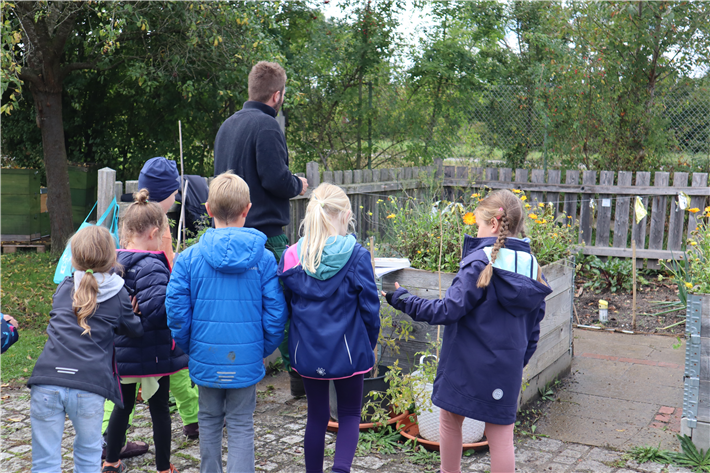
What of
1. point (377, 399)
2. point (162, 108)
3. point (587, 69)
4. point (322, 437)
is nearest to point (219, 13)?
point (162, 108)

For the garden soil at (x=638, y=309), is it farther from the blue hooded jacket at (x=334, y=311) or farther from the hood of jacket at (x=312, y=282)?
the hood of jacket at (x=312, y=282)

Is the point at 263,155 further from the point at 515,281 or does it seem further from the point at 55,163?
the point at 55,163

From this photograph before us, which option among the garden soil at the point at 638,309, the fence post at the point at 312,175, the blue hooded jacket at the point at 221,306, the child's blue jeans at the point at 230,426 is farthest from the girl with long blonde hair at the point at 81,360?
the garden soil at the point at 638,309

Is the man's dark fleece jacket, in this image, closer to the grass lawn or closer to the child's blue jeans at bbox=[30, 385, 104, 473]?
the child's blue jeans at bbox=[30, 385, 104, 473]

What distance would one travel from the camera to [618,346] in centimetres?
573

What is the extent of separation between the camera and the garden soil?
6254mm

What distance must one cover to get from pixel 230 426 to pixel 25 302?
4936 mm

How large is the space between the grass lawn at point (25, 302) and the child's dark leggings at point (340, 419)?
2948 millimetres

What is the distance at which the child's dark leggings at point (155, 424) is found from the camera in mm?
3197

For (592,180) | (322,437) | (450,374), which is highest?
(592,180)

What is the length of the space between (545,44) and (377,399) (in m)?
7.47

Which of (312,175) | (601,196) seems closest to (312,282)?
(312,175)

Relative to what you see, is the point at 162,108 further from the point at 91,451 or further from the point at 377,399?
the point at 91,451

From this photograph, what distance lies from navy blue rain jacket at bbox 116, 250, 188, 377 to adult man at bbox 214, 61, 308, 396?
84 centimetres
